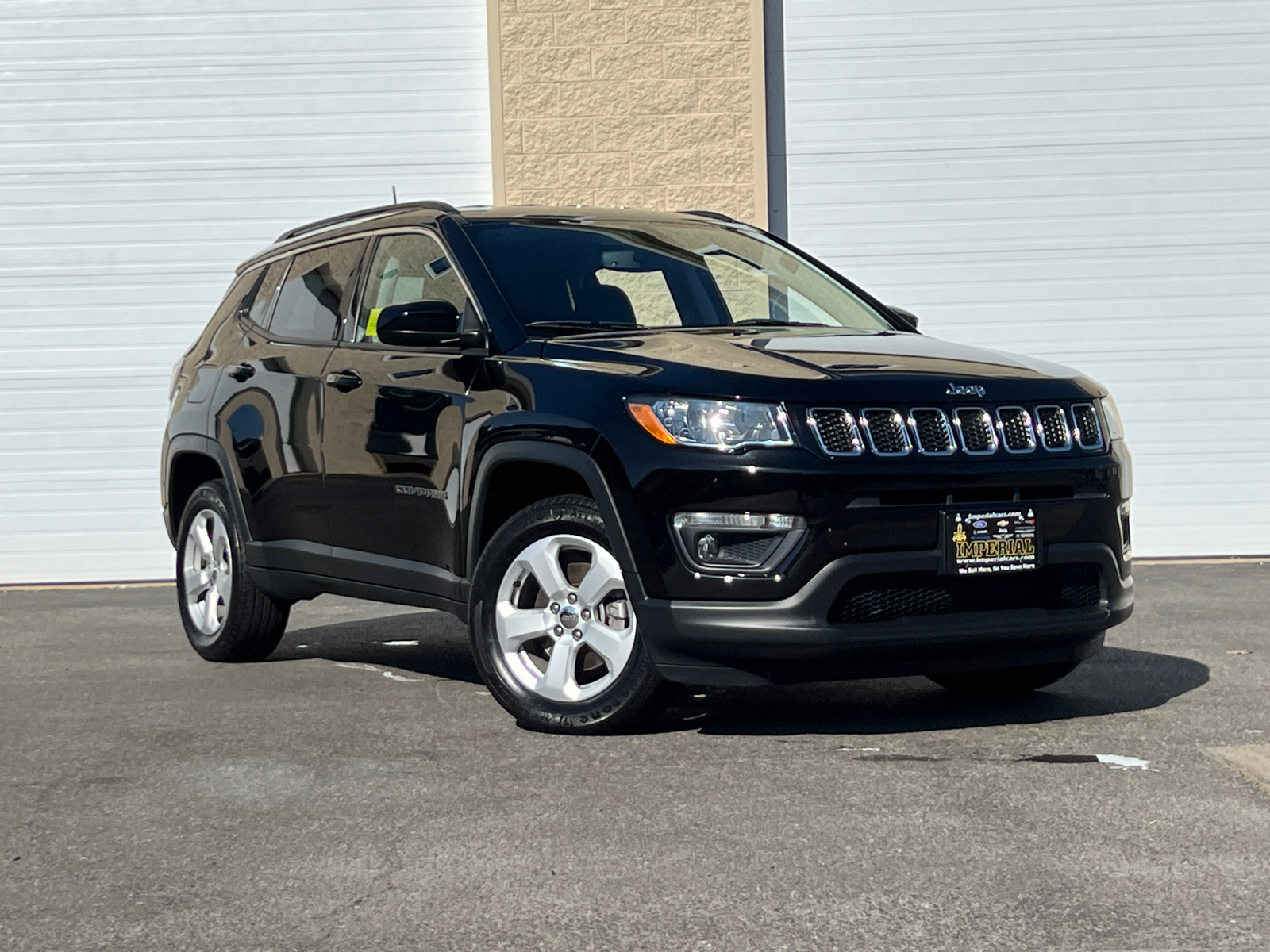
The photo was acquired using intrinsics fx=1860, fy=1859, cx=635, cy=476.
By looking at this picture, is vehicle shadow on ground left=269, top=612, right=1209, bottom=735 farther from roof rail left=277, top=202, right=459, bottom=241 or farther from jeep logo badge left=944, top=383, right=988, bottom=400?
roof rail left=277, top=202, right=459, bottom=241

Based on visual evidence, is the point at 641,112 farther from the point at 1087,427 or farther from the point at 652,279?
the point at 1087,427

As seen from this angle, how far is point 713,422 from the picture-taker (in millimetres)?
5398

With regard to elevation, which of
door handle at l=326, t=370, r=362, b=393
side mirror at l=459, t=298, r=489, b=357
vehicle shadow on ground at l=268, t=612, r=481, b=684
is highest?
side mirror at l=459, t=298, r=489, b=357

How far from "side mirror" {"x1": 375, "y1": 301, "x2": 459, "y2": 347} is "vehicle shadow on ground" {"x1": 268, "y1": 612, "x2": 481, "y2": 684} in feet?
5.07

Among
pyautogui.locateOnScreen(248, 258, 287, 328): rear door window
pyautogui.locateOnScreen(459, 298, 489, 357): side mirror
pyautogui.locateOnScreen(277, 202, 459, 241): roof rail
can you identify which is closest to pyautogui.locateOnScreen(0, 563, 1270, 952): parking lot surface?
pyautogui.locateOnScreen(459, 298, 489, 357): side mirror

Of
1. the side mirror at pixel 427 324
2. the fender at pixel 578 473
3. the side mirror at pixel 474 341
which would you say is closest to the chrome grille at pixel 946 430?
the fender at pixel 578 473

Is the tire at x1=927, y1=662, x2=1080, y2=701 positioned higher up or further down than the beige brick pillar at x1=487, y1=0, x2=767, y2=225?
further down

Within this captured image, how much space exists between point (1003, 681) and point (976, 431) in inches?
52.6

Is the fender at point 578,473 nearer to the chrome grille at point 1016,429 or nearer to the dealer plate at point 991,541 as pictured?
the dealer plate at point 991,541

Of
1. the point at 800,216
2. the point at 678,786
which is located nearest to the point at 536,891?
the point at 678,786

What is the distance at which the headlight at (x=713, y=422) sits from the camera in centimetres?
536

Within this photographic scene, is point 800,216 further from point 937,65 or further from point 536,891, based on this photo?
point 536,891

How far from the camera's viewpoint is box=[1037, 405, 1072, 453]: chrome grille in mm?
5715

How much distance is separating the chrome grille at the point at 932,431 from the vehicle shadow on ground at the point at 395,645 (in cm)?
239
